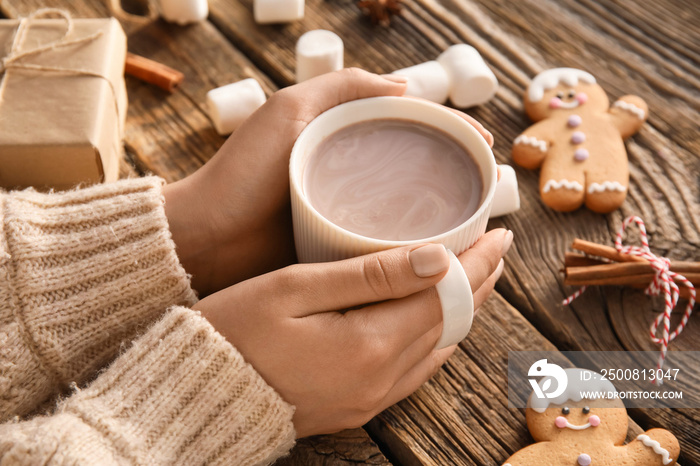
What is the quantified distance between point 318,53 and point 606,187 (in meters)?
0.58

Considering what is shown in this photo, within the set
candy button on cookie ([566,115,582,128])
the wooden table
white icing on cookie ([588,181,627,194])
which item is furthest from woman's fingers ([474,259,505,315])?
candy button on cookie ([566,115,582,128])

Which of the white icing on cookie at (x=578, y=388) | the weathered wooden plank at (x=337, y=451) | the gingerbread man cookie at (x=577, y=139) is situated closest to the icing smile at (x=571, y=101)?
the gingerbread man cookie at (x=577, y=139)

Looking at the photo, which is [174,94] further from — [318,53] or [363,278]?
[363,278]

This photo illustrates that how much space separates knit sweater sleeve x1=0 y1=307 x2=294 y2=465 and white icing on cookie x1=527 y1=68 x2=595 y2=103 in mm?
786

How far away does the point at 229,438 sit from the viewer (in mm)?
812

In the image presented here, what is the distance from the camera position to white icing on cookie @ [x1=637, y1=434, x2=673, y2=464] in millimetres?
869

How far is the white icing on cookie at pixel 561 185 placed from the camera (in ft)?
3.70

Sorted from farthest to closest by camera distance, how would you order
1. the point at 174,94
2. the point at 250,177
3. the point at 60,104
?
the point at 174,94
the point at 60,104
the point at 250,177

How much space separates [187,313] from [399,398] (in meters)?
0.32

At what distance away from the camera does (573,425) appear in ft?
2.97

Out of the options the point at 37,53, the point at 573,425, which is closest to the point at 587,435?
the point at 573,425

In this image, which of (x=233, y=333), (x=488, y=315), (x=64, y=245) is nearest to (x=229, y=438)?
(x=233, y=333)

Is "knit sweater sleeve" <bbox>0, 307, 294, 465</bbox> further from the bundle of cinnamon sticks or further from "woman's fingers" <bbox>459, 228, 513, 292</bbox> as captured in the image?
the bundle of cinnamon sticks

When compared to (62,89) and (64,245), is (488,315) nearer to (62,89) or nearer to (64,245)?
(64,245)
